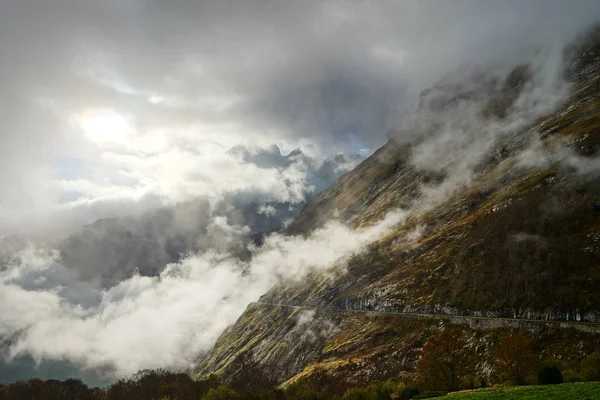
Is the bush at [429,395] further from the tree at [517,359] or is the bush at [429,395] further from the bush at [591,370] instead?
the bush at [591,370]

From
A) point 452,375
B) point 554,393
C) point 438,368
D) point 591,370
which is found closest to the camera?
point 554,393

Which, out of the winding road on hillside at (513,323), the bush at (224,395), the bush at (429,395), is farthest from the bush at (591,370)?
the bush at (224,395)

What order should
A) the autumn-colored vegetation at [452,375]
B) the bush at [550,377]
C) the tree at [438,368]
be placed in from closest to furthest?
the bush at [550,377] < the autumn-colored vegetation at [452,375] < the tree at [438,368]

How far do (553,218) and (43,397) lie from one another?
253358mm

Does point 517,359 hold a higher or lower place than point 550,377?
higher

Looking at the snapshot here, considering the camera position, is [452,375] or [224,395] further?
[224,395]

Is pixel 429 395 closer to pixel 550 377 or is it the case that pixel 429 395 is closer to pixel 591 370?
pixel 550 377

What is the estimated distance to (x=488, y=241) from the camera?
192125mm

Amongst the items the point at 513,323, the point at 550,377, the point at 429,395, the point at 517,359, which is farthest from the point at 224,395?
the point at 513,323

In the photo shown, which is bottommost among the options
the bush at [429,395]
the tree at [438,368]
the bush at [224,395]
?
the bush at [429,395]

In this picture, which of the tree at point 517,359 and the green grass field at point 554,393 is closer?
the green grass field at point 554,393

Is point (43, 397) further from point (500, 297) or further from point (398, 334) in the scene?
point (500, 297)

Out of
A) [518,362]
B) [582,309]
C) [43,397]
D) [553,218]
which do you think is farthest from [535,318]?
[43,397]

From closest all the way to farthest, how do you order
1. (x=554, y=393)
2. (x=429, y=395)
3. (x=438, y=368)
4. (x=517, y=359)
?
(x=554, y=393) < (x=429, y=395) < (x=517, y=359) < (x=438, y=368)
